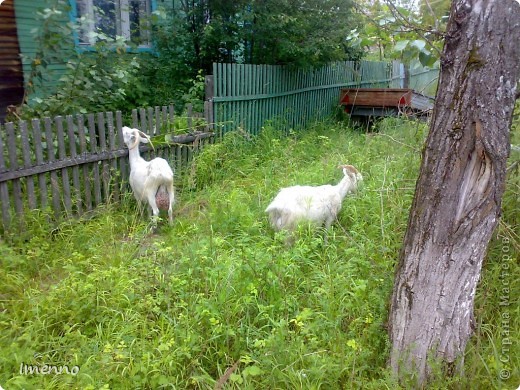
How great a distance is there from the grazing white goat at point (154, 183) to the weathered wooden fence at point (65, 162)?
0.99ft

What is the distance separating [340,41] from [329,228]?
634 centimetres

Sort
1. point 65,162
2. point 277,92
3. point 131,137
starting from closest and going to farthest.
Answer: point 65,162, point 131,137, point 277,92

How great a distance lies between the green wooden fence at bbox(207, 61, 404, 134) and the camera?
7441 millimetres

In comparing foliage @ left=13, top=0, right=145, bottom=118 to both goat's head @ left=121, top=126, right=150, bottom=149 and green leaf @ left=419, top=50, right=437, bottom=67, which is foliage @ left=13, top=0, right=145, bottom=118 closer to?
goat's head @ left=121, top=126, right=150, bottom=149

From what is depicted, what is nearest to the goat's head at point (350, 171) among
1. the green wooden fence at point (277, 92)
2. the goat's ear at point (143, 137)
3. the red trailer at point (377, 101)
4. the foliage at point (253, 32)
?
the goat's ear at point (143, 137)

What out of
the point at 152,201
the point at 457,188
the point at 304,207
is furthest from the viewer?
the point at 152,201

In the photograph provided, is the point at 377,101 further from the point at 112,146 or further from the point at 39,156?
the point at 39,156

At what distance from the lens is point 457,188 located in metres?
2.37

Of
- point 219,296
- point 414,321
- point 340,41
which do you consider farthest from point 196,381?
point 340,41

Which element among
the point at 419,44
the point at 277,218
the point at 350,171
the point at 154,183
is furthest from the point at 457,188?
the point at 154,183

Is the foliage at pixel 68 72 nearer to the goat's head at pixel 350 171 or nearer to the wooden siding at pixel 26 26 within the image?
the wooden siding at pixel 26 26

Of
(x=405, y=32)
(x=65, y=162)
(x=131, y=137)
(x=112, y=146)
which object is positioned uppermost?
(x=405, y=32)

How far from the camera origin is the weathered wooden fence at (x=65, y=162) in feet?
14.4

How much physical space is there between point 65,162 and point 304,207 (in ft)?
9.10
